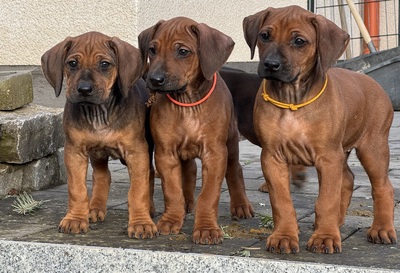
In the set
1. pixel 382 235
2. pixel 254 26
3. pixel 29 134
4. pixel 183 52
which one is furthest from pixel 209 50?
pixel 29 134

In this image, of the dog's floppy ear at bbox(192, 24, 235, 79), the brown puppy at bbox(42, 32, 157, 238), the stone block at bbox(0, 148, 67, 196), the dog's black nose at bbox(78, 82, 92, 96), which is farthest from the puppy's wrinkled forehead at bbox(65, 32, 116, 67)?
the stone block at bbox(0, 148, 67, 196)

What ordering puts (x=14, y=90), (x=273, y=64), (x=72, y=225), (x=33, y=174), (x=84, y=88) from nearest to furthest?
(x=273, y=64), (x=84, y=88), (x=72, y=225), (x=33, y=174), (x=14, y=90)

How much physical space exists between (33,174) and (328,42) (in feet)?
10.4

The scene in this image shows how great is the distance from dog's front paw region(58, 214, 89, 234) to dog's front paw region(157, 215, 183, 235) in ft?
1.58

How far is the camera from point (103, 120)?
5910mm

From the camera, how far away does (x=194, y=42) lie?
577cm

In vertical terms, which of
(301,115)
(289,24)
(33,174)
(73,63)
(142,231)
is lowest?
(33,174)

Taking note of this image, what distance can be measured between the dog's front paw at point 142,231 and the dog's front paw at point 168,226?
0.08m

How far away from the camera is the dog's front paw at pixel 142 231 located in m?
5.62

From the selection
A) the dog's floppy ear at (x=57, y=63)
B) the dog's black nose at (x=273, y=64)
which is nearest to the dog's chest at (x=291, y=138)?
the dog's black nose at (x=273, y=64)

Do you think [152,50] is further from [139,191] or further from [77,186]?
[77,186]

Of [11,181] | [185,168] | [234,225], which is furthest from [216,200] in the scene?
[11,181]

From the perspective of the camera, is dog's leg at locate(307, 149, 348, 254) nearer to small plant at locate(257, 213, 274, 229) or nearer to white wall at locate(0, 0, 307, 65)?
small plant at locate(257, 213, 274, 229)

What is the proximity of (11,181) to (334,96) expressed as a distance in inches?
122
